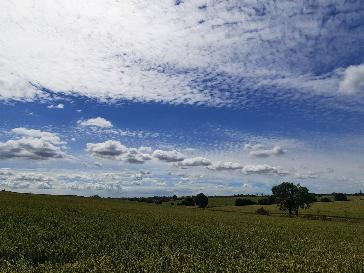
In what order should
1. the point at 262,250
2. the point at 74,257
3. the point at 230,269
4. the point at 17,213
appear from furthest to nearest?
the point at 17,213
the point at 262,250
the point at 74,257
the point at 230,269

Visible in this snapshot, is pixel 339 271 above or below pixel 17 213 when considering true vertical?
below

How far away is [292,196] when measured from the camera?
123 m

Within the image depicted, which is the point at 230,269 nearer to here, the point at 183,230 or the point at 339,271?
the point at 339,271

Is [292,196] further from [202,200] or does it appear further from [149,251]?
[149,251]

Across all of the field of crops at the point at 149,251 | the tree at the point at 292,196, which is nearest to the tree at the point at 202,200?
the tree at the point at 292,196

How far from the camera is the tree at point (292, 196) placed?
395 feet

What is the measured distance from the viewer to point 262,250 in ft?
106

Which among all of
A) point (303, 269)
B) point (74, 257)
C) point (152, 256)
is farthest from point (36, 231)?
point (303, 269)

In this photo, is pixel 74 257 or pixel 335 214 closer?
pixel 74 257

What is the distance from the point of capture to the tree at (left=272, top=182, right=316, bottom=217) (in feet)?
395

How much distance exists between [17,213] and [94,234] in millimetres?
16758

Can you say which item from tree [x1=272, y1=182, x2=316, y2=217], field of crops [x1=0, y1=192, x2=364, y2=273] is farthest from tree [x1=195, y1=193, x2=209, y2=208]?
field of crops [x1=0, y1=192, x2=364, y2=273]

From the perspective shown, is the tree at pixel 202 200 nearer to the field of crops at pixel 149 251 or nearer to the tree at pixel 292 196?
the tree at pixel 292 196

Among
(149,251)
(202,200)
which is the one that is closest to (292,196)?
(202,200)
